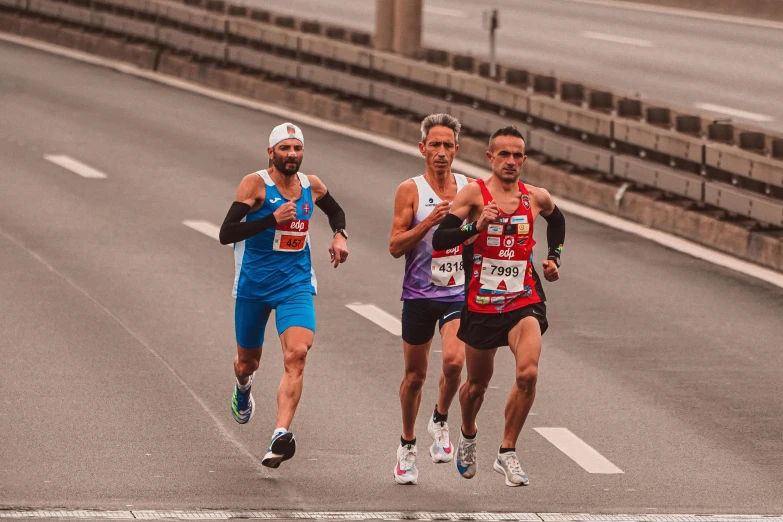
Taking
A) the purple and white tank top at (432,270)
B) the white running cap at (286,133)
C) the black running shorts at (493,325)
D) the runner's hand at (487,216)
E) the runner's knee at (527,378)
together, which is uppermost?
the white running cap at (286,133)

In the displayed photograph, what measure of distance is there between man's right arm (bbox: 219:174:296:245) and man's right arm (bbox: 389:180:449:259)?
2.30 ft

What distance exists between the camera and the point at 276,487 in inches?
427

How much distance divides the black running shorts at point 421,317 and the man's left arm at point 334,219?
1.88 ft

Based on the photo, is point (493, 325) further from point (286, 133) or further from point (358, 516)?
point (286, 133)

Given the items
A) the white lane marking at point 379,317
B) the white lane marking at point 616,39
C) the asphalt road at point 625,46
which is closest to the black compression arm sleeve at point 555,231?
the white lane marking at point 379,317

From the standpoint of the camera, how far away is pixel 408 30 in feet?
93.4

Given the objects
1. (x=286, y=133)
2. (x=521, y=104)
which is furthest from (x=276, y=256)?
(x=521, y=104)

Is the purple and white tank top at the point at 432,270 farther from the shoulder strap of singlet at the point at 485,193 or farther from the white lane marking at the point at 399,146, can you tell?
the white lane marking at the point at 399,146

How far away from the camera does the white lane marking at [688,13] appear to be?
41.2 metres

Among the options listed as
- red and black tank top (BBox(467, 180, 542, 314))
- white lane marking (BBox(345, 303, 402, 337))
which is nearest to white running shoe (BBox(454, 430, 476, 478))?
red and black tank top (BBox(467, 180, 542, 314))

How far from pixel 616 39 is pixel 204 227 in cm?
2070

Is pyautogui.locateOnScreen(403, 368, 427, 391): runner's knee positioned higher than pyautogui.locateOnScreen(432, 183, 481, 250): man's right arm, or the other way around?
pyautogui.locateOnScreen(432, 183, 481, 250): man's right arm

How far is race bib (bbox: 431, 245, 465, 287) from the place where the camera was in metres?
11.2

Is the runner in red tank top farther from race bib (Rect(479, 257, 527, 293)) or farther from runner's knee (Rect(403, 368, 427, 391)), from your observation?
runner's knee (Rect(403, 368, 427, 391))
